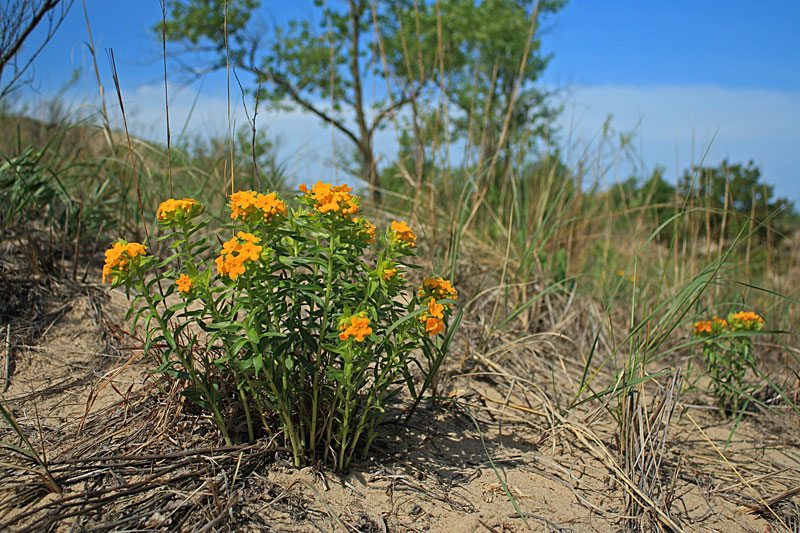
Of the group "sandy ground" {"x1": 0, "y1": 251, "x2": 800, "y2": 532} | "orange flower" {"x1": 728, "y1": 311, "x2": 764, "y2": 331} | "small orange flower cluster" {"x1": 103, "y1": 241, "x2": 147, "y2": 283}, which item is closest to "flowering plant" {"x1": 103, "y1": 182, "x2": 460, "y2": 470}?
"small orange flower cluster" {"x1": 103, "y1": 241, "x2": 147, "y2": 283}

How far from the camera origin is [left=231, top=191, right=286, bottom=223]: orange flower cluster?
1227 mm

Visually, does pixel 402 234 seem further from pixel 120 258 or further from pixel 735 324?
pixel 735 324

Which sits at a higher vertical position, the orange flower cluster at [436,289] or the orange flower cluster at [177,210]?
the orange flower cluster at [177,210]

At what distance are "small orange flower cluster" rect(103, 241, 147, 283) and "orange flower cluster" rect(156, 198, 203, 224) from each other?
0.31 feet

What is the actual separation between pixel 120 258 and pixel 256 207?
341mm

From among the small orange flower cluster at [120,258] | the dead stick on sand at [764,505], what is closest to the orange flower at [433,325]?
the small orange flower cluster at [120,258]

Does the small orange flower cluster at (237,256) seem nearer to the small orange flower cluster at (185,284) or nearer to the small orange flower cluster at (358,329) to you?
the small orange flower cluster at (185,284)

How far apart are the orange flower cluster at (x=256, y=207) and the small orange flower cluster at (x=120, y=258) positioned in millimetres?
247

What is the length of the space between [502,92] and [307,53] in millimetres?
6049

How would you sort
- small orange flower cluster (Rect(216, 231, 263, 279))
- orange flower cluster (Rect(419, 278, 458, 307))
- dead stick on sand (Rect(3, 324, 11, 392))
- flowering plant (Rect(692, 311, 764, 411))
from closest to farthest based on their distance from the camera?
small orange flower cluster (Rect(216, 231, 263, 279)) < orange flower cluster (Rect(419, 278, 458, 307)) < dead stick on sand (Rect(3, 324, 11, 392)) < flowering plant (Rect(692, 311, 764, 411))

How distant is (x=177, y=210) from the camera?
1.28 meters

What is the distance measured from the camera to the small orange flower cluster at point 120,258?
121 cm

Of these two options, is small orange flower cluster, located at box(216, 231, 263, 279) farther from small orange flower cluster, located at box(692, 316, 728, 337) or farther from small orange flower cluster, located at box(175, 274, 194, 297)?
small orange flower cluster, located at box(692, 316, 728, 337)

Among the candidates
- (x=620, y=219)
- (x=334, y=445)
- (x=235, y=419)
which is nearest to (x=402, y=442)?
(x=334, y=445)
